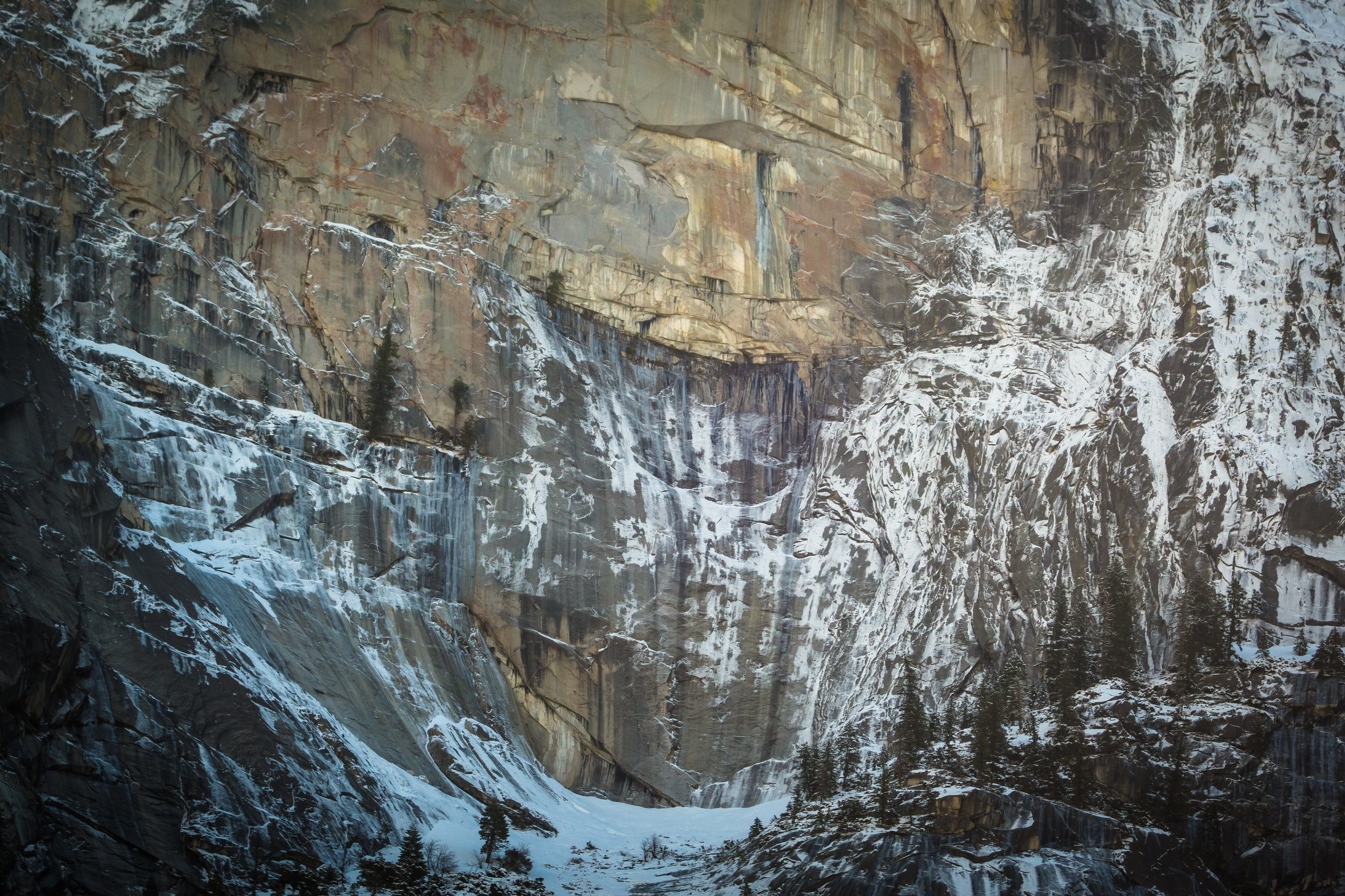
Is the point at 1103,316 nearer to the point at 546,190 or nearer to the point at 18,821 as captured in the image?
the point at 546,190

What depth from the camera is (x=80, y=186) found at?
5647 centimetres

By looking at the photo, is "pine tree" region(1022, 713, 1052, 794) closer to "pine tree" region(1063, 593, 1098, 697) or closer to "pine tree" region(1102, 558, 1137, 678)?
"pine tree" region(1063, 593, 1098, 697)

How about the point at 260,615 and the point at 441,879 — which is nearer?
the point at 441,879

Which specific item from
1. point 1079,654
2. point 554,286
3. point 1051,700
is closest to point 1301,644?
point 1079,654

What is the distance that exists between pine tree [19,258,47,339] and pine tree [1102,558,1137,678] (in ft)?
140

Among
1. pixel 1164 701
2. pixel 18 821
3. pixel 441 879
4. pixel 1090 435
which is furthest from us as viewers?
pixel 1090 435

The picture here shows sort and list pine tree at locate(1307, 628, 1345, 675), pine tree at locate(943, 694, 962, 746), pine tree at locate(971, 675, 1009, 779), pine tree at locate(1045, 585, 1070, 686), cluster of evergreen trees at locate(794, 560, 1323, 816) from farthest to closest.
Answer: pine tree at locate(1045, 585, 1070, 686) → pine tree at locate(943, 694, 962, 746) → pine tree at locate(1307, 628, 1345, 675) → cluster of evergreen trees at locate(794, 560, 1323, 816) → pine tree at locate(971, 675, 1009, 779)

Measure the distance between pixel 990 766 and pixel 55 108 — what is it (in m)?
44.6

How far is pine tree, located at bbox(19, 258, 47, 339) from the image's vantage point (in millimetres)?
52000

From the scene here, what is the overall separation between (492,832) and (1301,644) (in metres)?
32.4

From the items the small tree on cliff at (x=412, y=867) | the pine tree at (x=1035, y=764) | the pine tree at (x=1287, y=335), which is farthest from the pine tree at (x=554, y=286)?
the pine tree at (x=1287, y=335)

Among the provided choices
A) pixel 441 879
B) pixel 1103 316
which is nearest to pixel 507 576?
pixel 441 879

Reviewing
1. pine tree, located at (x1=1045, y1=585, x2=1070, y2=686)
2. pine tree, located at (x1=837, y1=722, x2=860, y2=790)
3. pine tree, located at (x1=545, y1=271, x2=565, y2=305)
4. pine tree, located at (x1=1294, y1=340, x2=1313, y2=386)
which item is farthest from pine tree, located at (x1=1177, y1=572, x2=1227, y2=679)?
pine tree, located at (x1=545, y1=271, x2=565, y2=305)

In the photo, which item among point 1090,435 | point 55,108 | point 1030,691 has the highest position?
point 55,108
